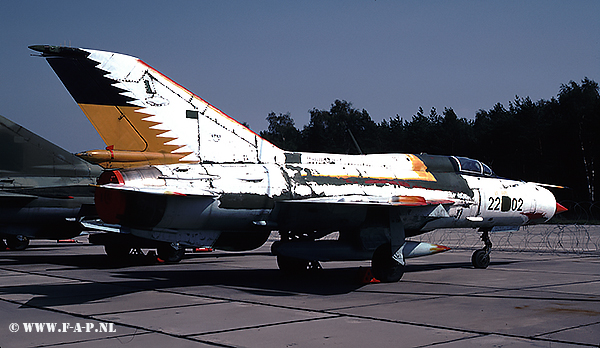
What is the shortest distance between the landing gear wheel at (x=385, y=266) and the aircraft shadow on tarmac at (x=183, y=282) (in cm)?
40

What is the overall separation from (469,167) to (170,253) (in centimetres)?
823

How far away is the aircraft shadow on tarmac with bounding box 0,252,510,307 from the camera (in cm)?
925

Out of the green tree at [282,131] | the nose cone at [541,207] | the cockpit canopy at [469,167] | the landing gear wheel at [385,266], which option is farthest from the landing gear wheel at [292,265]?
the green tree at [282,131]

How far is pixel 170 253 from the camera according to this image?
15242 millimetres

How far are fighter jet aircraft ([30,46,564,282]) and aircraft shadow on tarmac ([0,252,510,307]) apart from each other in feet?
2.39

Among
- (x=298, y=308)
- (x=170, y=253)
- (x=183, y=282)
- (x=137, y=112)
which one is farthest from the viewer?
(x=170, y=253)

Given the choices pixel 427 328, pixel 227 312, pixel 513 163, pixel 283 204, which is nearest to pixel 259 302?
pixel 227 312

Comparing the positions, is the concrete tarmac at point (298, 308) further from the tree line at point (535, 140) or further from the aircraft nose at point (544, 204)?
the tree line at point (535, 140)

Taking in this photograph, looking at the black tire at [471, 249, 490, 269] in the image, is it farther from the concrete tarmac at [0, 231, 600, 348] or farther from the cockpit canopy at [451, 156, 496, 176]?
the cockpit canopy at [451, 156, 496, 176]

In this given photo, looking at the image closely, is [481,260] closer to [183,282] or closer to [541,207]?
[541,207]

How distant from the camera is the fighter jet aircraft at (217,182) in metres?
8.91

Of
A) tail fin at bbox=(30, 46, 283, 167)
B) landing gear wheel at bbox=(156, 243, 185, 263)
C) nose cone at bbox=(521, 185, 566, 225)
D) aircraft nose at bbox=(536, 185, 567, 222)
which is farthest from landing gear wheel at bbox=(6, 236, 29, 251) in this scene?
aircraft nose at bbox=(536, 185, 567, 222)

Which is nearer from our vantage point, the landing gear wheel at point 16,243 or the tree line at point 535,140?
the landing gear wheel at point 16,243

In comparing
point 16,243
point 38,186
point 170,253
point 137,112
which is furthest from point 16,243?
point 137,112
